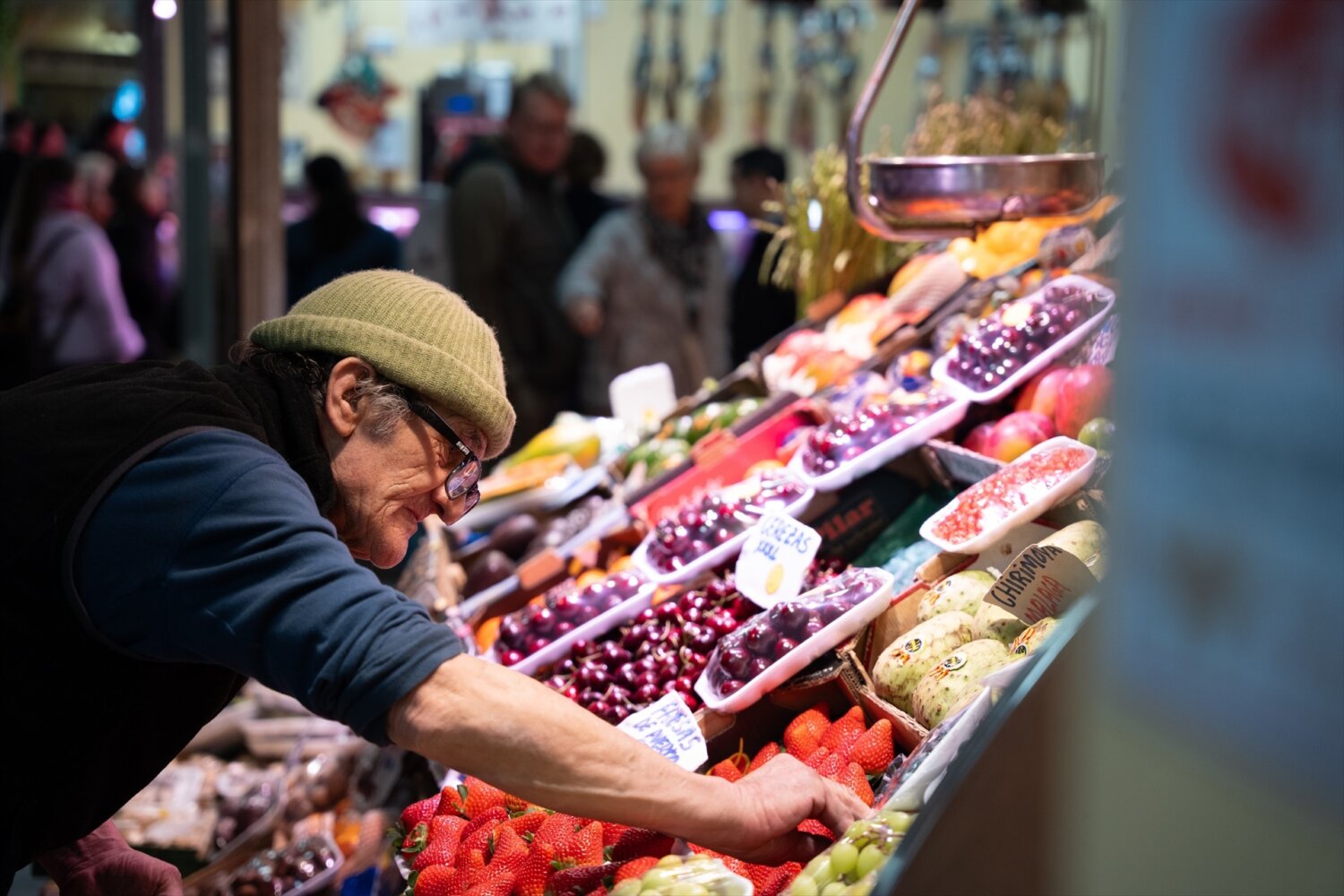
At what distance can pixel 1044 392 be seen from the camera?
8.66 feet

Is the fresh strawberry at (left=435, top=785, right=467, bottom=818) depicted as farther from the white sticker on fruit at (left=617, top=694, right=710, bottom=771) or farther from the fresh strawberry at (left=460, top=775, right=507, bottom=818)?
the white sticker on fruit at (left=617, top=694, right=710, bottom=771)

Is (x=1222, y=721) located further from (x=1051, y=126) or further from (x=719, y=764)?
(x=1051, y=126)

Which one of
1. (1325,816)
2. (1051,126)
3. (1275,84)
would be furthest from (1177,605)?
(1051,126)

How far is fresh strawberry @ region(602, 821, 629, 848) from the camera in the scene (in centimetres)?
189

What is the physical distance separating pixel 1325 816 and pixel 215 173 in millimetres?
5207

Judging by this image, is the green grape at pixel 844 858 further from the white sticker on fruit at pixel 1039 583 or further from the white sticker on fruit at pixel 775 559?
the white sticker on fruit at pixel 775 559

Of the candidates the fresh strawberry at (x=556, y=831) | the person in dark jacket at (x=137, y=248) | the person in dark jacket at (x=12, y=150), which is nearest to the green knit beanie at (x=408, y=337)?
the fresh strawberry at (x=556, y=831)

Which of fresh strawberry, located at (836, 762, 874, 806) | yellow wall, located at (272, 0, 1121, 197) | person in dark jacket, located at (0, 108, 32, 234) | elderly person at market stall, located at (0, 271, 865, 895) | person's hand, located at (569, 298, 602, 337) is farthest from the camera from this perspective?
yellow wall, located at (272, 0, 1121, 197)

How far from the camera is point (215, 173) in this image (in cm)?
542

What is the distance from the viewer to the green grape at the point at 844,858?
5.09 feet

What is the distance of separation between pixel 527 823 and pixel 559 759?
1.81ft

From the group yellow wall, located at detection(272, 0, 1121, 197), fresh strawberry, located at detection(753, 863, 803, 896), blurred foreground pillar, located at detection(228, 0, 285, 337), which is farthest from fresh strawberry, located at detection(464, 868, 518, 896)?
yellow wall, located at detection(272, 0, 1121, 197)

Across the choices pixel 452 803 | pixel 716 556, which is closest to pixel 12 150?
pixel 716 556

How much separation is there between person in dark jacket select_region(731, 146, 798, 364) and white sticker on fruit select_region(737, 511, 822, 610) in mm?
3531
